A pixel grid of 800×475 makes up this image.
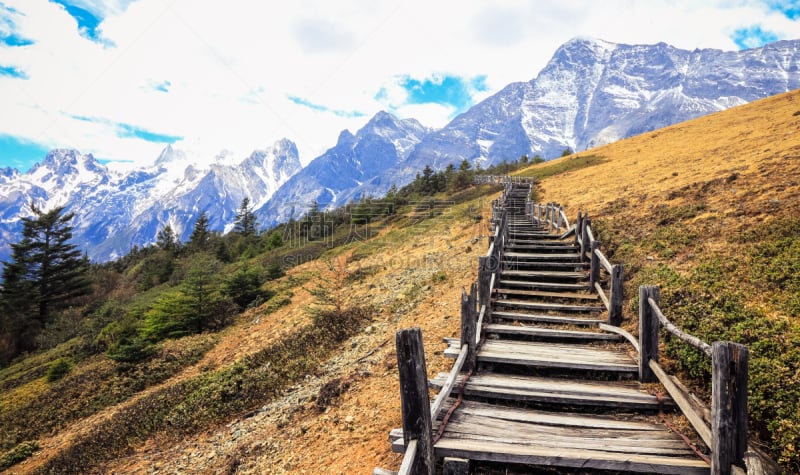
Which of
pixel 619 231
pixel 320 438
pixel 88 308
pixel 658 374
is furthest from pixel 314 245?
pixel 658 374

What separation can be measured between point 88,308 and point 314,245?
16528 mm

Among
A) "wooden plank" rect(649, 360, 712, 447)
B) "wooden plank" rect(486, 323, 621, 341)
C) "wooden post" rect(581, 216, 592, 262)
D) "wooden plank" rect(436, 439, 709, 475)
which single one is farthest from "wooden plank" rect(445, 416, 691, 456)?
"wooden post" rect(581, 216, 592, 262)

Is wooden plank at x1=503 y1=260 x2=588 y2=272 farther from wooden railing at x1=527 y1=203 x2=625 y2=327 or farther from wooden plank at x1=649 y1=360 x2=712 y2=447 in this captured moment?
wooden plank at x1=649 y1=360 x2=712 y2=447

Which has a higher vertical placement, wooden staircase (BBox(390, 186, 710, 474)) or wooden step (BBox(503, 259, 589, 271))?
wooden step (BBox(503, 259, 589, 271))

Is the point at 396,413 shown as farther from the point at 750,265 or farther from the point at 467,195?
the point at 467,195

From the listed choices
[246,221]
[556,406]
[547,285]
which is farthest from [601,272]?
[246,221]

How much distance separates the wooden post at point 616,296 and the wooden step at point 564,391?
1.87m

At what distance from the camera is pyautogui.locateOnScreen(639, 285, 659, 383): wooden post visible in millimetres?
4590

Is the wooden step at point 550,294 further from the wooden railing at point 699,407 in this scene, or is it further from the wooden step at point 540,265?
the wooden railing at point 699,407

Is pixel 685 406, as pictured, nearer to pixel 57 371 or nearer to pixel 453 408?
pixel 453 408

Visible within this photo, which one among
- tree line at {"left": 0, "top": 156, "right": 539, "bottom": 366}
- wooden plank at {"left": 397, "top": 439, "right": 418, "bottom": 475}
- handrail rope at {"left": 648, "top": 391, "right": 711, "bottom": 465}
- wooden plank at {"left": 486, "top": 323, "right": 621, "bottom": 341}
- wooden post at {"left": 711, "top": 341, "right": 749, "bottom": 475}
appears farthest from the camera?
tree line at {"left": 0, "top": 156, "right": 539, "bottom": 366}

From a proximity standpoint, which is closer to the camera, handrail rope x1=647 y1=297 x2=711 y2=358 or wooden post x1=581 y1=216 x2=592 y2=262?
handrail rope x1=647 y1=297 x2=711 y2=358

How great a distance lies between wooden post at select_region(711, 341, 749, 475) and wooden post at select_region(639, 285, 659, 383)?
1877mm

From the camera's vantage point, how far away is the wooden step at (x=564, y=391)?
411 cm
